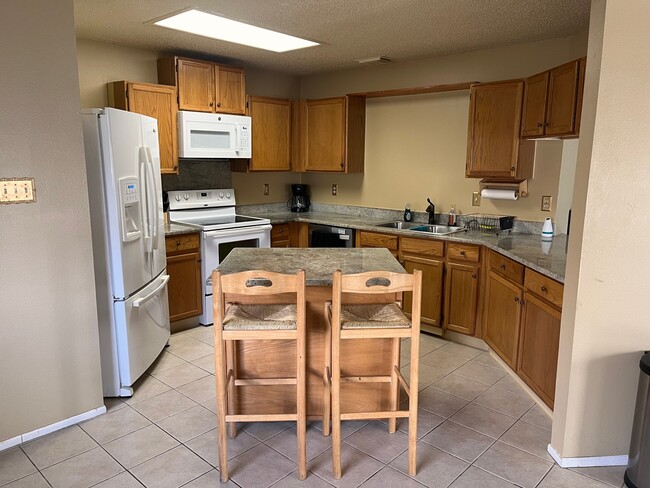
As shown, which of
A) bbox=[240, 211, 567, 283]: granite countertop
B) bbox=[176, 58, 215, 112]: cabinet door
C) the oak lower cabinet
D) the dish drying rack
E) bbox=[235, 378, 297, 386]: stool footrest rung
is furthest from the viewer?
bbox=[176, 58, 215, 112]: cabinet door

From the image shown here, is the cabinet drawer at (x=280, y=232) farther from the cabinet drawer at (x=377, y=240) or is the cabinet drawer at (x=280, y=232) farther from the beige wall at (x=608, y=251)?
the beige wall at (x=608, y=251)

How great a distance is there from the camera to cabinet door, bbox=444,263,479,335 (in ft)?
12.3

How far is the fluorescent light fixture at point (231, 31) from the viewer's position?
3188 millimetres

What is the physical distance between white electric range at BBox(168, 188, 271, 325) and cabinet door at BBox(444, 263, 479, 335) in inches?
68.9

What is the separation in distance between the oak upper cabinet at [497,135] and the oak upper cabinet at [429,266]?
2.36ft

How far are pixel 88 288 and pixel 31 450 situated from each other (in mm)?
844

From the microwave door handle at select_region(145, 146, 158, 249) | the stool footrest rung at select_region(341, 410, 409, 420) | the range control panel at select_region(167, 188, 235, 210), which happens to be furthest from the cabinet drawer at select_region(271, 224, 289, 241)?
the stool footrest rung at select_region(341, 410, 409, 420)

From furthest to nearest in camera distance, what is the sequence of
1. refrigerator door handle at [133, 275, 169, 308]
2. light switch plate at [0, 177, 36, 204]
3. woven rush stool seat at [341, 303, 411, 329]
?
refrigerator door handle at [133, 275, 169, 308] → light switch plate at [0, 177, 36, 204] → woven rush stool seat at [341, 303, 411, 329]

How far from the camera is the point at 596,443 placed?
2.30 meters

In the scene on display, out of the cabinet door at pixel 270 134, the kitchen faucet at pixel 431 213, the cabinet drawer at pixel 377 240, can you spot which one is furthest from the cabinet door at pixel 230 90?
the kitchen faucet at pixel 431 213

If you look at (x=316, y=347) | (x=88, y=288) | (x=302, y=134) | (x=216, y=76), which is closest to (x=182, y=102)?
(x=216, y=76)

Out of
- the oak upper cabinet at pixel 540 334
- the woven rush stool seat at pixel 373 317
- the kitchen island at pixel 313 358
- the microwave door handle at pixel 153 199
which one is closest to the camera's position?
the woven rush stool seat at pixel 373 317

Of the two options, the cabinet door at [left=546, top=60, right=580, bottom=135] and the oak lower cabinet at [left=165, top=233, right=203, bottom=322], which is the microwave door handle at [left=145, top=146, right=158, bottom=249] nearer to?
the oak lower cabinet at [left=165, top=233, right=203, bottom=322]

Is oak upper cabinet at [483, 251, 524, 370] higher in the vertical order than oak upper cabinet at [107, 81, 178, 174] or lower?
lower
